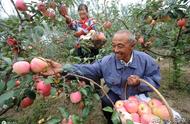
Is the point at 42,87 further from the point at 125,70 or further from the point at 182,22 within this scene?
the point at 182,22

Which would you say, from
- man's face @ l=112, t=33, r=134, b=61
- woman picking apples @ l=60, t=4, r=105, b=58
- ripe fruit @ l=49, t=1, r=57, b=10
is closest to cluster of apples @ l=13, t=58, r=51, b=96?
ripe fruit @ l=49, t=1, r=57, b=10

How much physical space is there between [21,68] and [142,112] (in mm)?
708

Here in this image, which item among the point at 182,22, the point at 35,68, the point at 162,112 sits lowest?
the point at 162,112

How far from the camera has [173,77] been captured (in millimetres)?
4305

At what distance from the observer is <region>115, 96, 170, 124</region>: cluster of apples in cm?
182

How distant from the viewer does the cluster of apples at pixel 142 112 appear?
182 centimetres

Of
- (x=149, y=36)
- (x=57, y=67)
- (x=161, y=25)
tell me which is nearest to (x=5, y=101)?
(x=57, y=67)

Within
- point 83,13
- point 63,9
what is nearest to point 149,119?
point 63,9

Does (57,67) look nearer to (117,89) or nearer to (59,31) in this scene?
(117,89)

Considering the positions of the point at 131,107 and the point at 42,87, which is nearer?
the point at 42,87

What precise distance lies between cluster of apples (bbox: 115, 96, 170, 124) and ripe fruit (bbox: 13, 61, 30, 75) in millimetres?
539

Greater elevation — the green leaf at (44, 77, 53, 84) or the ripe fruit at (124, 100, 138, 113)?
the green leaf at (44, 77, 53, 84)

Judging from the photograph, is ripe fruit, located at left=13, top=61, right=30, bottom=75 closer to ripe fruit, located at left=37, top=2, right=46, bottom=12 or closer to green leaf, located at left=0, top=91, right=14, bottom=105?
green leaf, located at left=0, top=91, right=14, bottom=105

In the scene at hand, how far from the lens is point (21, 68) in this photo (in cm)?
157
